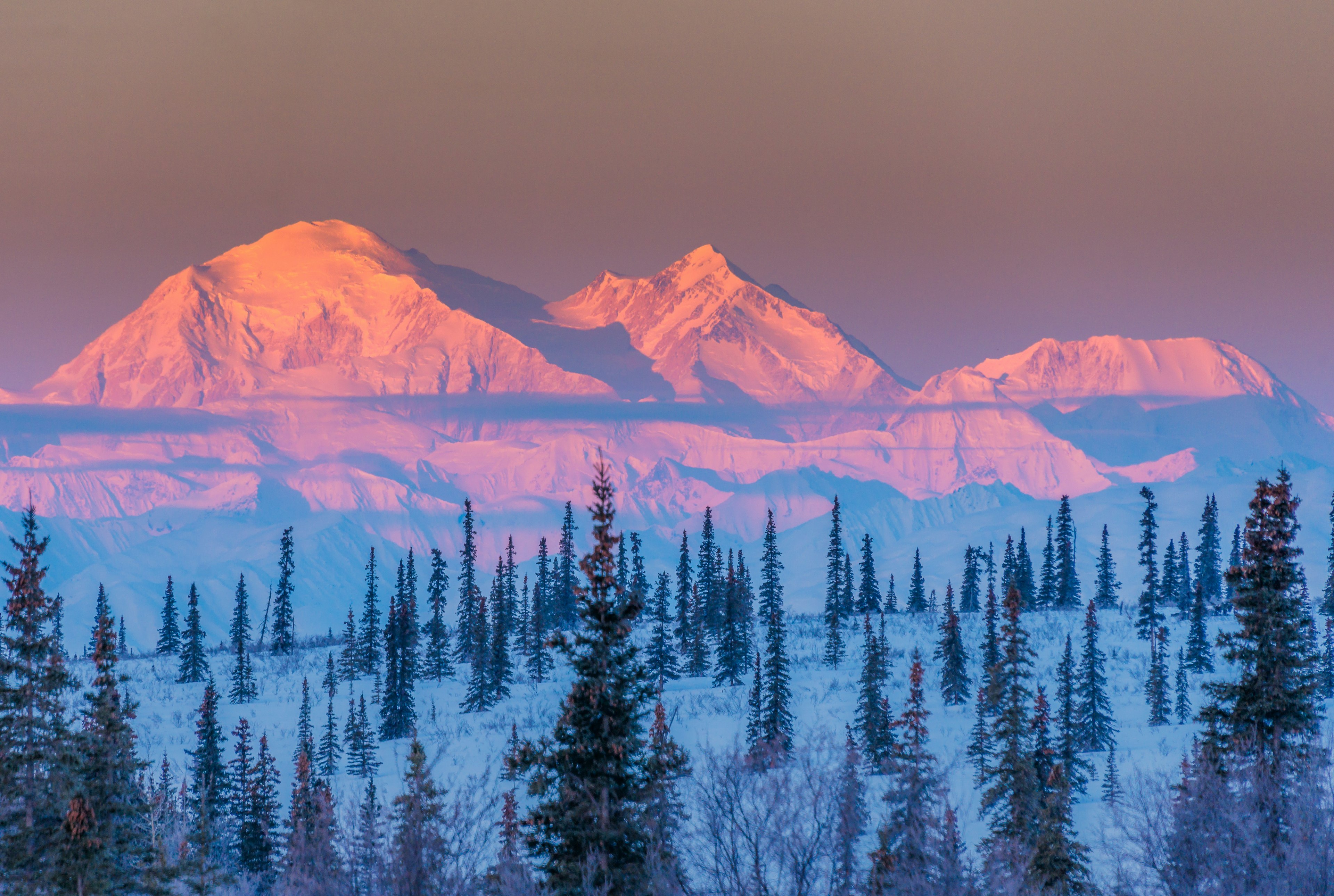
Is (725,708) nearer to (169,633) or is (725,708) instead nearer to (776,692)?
(776,692)

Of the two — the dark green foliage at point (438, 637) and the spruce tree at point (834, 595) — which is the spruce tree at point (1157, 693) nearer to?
the spruce tree at point (834, 595)

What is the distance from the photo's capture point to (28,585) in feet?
106


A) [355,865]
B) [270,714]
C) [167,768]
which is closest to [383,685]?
[270,714]

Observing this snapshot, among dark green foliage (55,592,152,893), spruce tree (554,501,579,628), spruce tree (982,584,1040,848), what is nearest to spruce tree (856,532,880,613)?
spruce tree (554,501,579,628)

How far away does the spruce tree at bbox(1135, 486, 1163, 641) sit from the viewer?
9950cm

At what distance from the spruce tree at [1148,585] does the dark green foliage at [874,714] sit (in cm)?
3087

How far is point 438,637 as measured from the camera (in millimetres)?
107250

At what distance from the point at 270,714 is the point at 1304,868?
80.4 metres

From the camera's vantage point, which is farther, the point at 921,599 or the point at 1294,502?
the point at 921,599

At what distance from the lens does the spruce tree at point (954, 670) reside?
279 ft

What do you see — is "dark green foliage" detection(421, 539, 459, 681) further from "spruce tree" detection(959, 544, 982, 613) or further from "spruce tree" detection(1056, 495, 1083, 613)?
"spruce tree" detection(1056, 495, 1083, 613)

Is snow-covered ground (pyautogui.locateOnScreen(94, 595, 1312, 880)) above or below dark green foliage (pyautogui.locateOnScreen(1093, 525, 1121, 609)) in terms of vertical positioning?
below

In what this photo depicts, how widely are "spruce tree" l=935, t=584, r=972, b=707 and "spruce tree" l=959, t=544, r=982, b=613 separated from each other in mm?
36938

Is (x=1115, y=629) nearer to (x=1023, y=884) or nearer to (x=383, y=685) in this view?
(x=383, y=685)
